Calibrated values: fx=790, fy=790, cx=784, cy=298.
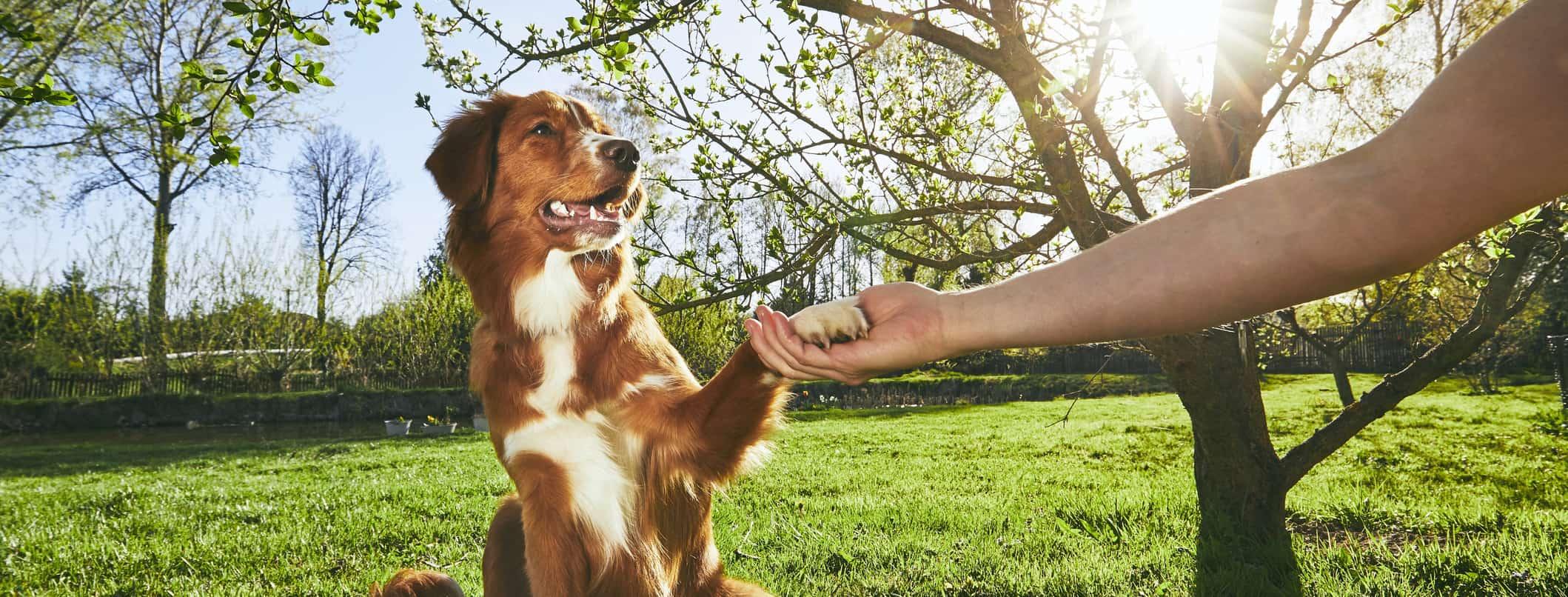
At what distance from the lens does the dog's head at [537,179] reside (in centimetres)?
238

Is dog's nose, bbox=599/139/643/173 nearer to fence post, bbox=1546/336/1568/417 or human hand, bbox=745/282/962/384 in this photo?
human hand, bbox=745/282/962/384

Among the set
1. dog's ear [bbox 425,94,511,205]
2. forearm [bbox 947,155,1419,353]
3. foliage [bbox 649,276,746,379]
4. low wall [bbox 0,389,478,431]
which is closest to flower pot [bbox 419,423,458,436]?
low wall [bbox 0,389,478,431]

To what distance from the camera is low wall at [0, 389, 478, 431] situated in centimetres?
1941

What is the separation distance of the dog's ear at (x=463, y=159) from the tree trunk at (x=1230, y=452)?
324 cm

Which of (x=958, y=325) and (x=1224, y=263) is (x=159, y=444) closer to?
(x=958, y=325)

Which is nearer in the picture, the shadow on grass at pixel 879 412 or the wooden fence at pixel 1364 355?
the shadow on grass at pixel 879 412

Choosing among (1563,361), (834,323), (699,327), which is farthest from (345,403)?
(1563,361)

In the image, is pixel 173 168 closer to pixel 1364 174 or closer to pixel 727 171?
pixel 727 171

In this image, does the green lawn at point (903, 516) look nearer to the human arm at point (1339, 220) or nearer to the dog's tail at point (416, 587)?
the dog's tail at point (416, 587)

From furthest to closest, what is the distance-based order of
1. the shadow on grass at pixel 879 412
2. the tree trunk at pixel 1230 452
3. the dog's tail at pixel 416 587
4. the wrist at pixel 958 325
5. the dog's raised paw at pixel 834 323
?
1. the shadow on grass at pixel 879 412
2. the tree trunk at pixel 1230 452
3. the dog's tail at pixel 416 587
4. the dog's raised paw at pixel 834 323
5. the wrist at pixel 958 325

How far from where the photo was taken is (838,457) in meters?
10.0

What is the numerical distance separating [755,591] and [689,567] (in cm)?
24

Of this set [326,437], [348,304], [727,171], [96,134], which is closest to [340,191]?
[348,304]

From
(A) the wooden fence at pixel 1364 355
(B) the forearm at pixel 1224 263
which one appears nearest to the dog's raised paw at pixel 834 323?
(B) the forearm at pixel 1224 263
